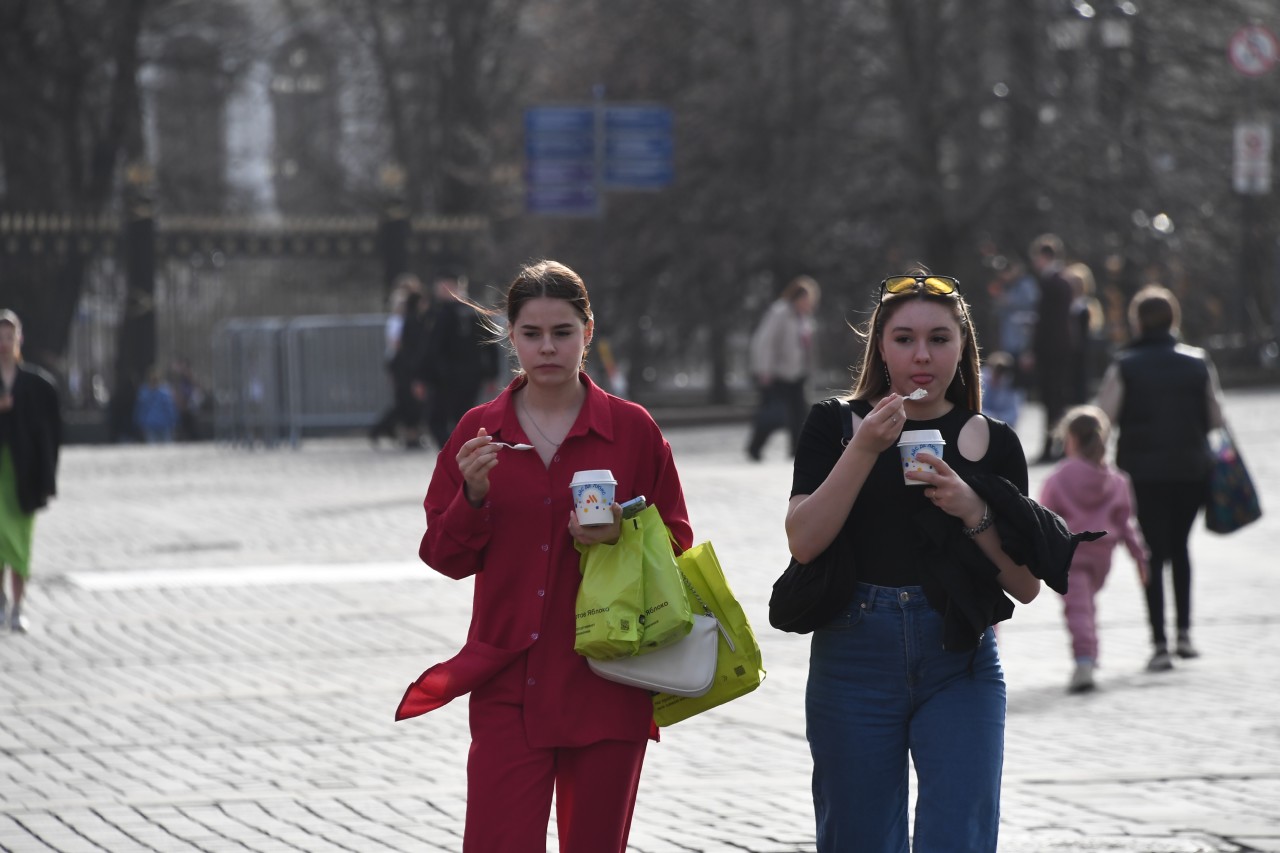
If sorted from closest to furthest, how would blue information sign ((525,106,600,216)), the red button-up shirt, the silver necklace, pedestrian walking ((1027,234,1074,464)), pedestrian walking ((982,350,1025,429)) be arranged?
the red button-up shirt < the silver necklace < pedestrian walking ((982,350,1025,429)) < pedestrian walking ((1027,234,1074,464)) < blue information sign ((525,106,600,216))

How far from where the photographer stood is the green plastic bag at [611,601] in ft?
13.8

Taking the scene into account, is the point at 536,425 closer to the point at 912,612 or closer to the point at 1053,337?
the point at 912,612

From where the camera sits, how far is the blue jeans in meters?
4.20

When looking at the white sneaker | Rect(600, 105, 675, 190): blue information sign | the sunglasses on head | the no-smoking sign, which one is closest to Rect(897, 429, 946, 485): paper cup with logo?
the sunglasses on head

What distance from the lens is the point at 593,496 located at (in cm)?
415

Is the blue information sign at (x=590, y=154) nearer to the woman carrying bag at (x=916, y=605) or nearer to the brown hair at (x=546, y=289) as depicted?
the brown hair at (x=546, y=289)

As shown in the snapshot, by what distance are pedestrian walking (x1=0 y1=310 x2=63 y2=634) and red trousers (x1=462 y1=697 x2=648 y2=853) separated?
23.3 ft

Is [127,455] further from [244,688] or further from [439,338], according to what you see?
[244,688]

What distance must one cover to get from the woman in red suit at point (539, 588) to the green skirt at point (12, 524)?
272 inches

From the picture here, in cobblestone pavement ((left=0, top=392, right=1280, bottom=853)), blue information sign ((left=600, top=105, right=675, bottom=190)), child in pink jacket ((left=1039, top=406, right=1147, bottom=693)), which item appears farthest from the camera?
blue information sign ((left=600, top=105, right=675, bottom=190))

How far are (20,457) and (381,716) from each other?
11.4 feet

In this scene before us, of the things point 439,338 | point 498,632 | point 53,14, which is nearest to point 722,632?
point 498,632

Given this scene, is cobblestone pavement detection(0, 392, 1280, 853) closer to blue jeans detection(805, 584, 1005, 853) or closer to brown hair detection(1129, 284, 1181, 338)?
brown hair detection(1129, 284, 1181, 338)

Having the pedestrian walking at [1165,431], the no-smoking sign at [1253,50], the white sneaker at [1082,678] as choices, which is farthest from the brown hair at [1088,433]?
the no-smoking sign at [1253,50]
